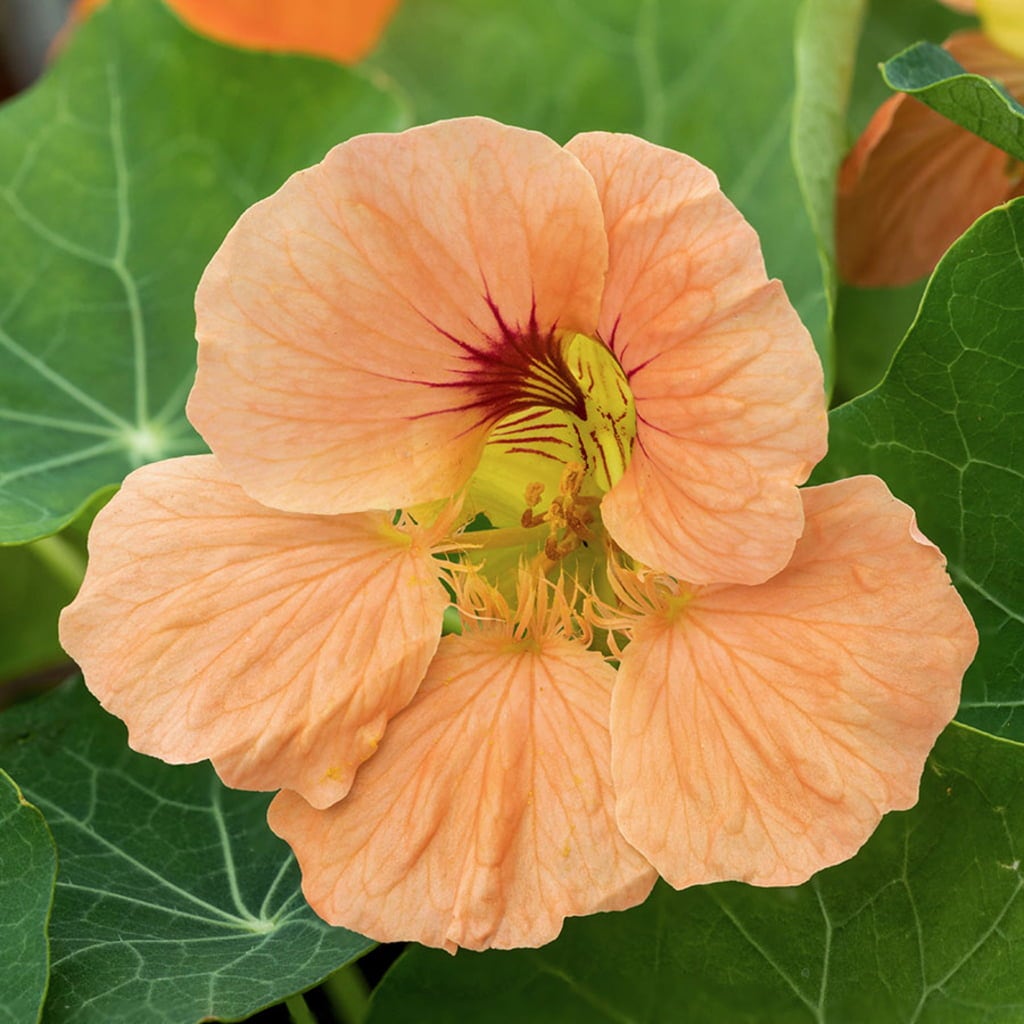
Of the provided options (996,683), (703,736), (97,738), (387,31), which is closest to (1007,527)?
(996,683)

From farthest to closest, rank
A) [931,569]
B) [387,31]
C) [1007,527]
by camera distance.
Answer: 1. [387,31]
2. [1007,527]
3. [931,569]

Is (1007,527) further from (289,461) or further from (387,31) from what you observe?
(387,31)

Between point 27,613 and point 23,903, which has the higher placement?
point 23,903

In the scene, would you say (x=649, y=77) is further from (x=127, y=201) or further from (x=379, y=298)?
(x=379, y=298)

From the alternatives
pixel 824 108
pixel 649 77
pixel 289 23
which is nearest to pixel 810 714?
pixel 824 108

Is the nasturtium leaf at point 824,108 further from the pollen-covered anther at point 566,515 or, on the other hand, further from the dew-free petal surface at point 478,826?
the dew-free petal surface at point 478,826

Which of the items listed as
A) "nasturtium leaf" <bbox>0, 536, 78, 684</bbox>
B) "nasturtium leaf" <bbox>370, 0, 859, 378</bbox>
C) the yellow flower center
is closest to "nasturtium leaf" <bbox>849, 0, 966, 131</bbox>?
"nasturtium leaf" <bbox>370, 0, 859, 378</bbox>

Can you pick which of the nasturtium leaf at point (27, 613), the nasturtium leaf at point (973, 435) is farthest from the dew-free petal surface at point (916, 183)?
the nasturtium leaf at point (27, 613)
